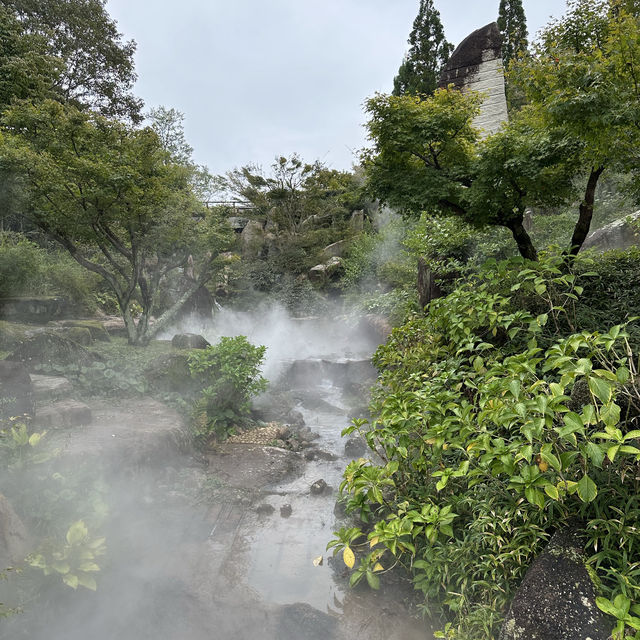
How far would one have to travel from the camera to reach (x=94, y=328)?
9.86 metres

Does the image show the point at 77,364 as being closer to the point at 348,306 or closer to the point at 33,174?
the point at 33,174

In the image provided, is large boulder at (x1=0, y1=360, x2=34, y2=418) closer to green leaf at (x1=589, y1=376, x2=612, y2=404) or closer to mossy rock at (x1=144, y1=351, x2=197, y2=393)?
mossy rock at (x1=144, y1=351, x2=197, y2=393)

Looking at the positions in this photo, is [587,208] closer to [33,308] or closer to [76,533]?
[76,533]

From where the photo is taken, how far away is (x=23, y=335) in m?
7.32

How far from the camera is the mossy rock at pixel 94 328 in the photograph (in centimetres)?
960

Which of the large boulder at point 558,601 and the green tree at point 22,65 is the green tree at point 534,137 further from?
the green tree at point 22,65

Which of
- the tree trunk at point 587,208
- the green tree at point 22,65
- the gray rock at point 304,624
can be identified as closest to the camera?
the gray rock at point 304,624

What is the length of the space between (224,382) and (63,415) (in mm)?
2480

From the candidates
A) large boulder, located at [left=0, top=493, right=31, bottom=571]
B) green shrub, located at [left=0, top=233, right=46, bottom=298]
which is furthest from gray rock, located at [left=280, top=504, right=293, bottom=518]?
green shrub, located at [left=0, top=233, right=46, bottom=298]

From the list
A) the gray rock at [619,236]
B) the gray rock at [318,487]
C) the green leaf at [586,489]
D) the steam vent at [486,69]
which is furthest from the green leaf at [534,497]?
the steam vent at [486,69]

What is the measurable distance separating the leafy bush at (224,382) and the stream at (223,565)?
0.57 meters

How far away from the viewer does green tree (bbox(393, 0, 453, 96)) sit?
1745 centimetres

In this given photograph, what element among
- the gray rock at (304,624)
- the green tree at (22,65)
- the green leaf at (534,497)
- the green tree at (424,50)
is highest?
the green tree at (424,50)

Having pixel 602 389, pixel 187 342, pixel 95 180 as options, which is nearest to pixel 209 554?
pixel 602 389
